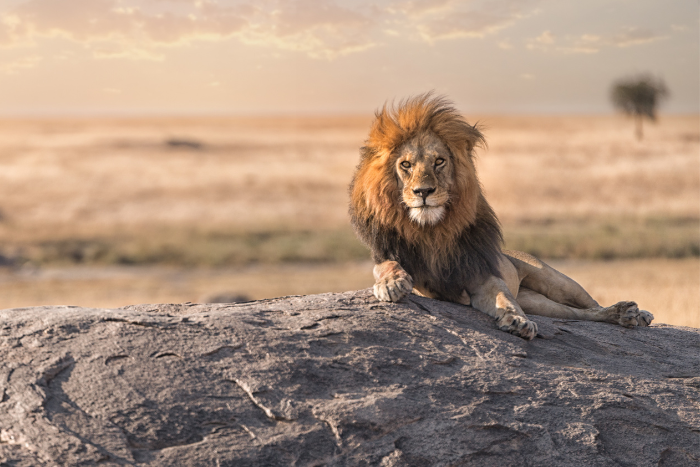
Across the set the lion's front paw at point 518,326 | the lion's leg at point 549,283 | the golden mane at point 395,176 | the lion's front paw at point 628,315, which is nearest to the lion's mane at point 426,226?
the golden mane at point 395,176

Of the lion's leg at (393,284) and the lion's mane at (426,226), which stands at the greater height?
the lion's mane at (426,226)

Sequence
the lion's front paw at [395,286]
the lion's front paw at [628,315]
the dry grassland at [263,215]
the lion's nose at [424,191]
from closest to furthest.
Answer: the lion's nose at [424,191] < the lion's front paw at [395,286] < the lion's front paw at [628,315] < the dry grassland at [263,215]

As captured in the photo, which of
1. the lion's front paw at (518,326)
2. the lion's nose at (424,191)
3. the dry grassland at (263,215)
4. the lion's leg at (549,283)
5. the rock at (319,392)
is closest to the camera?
the rock at (319,392)

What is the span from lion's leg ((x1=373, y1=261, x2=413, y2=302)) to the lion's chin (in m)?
0.38

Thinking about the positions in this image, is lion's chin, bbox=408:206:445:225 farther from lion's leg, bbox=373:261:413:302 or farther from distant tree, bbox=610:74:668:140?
distant tree, bbox=610:74:668:140

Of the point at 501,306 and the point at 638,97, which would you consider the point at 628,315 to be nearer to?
the point at 501,306

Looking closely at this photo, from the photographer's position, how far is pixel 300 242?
2836 centimetres

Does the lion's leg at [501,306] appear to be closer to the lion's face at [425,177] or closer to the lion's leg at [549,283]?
the lion's face at [425,177]

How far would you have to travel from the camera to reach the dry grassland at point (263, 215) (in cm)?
2227

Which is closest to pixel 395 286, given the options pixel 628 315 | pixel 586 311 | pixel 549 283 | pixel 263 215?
pixel 549 283

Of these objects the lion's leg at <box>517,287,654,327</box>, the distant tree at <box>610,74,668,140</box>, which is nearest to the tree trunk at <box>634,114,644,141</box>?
the distant tree at <box>610,74,668,140</box>

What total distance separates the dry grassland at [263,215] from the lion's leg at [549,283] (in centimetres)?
145

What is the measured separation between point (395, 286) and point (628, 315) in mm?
2312

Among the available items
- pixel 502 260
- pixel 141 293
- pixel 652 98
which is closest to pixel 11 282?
pixel 141 293
